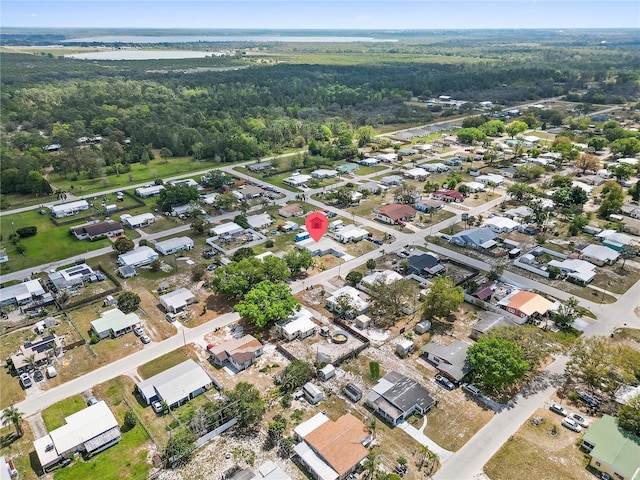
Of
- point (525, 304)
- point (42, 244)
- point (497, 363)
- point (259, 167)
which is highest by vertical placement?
point (497, 363)

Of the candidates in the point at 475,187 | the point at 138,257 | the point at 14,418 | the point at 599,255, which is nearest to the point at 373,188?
the point at 475,187

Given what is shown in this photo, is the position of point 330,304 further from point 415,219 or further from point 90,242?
point 90,242

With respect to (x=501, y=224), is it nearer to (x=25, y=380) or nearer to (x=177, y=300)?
(x=177, y=300)

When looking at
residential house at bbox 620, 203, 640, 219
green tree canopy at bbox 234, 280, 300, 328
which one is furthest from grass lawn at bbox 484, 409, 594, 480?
residential house at bbox 620, 203, 640, 219

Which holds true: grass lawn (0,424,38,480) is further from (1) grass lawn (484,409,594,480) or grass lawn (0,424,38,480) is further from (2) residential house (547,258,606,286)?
Result: (2) residential house (547,258,606,286)

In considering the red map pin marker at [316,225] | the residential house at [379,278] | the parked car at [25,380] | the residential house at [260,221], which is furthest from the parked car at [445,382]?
the residential house at [260,221]

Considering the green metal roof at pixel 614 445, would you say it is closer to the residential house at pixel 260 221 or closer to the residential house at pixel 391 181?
the residential house at pixel 260 221

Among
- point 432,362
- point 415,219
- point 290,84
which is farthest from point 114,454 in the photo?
point 290,84
